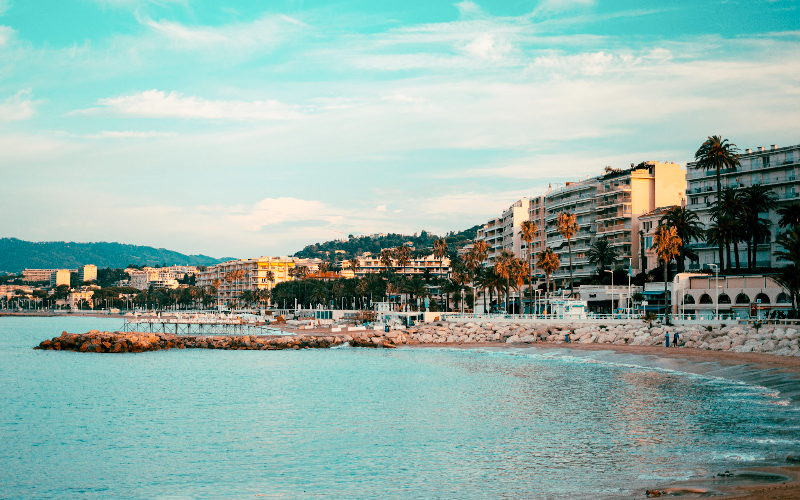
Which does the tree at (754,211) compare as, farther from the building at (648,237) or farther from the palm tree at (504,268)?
the palm tree at (504,268)

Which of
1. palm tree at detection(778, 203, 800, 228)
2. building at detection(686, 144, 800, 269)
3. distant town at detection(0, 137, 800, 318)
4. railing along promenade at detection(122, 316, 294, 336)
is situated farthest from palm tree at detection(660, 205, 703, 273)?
railing along promenade at detection(122, 316, 294, 336)

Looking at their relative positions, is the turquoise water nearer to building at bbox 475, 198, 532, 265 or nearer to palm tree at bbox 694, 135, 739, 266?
palm tree at bbox 694, 135, 739, 266

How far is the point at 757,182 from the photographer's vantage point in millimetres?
88938

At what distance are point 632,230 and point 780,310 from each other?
3485cm

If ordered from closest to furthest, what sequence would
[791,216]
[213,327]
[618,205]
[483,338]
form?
[791,216] → [483,338] → [618,205] → [213,327]

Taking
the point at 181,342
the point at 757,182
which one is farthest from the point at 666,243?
the point at 181,342

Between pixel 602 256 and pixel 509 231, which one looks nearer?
pixel 602 256

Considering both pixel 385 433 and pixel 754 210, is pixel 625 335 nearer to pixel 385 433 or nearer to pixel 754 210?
pixel 754 210

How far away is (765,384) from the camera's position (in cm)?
3709

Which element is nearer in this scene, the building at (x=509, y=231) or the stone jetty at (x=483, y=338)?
the stone jetty at (x=483, y=338)

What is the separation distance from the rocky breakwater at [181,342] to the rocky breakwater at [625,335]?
255 inches

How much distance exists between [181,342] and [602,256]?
5891cm

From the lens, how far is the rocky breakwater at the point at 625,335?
5012cm

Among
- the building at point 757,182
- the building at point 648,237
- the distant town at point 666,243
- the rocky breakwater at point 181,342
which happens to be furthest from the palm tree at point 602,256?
the rocky breakwater at point 181,342
